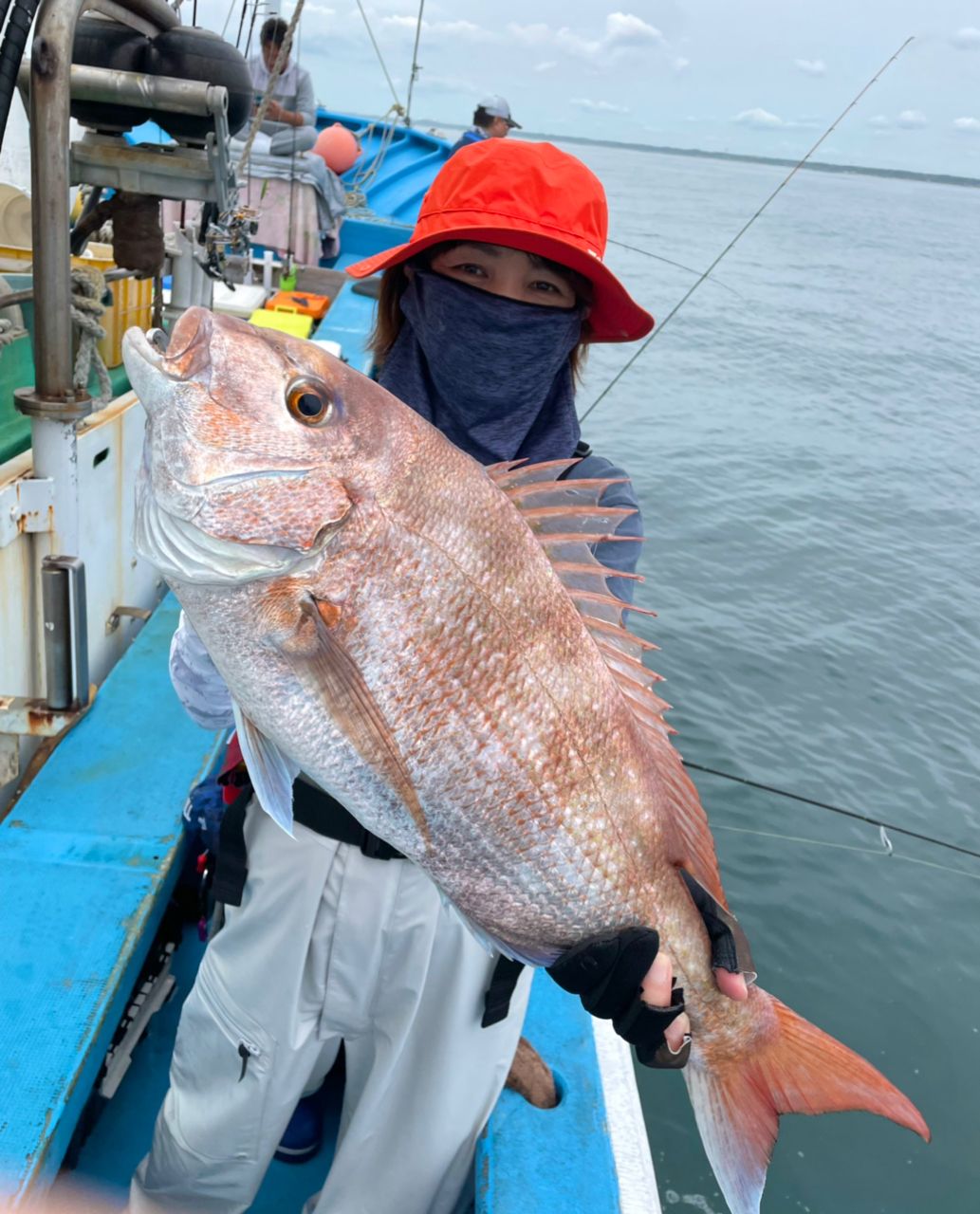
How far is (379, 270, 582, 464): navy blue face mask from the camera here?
1.94m

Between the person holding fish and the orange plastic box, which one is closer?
the person holding fish

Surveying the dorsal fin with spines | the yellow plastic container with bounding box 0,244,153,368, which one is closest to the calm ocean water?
the dorsal fin with spines

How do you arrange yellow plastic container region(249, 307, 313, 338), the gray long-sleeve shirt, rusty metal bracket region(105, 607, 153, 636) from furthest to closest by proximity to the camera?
the gray long-sleeve shirt, yellow plastic container region(249, 307, 313, 338), rusty metal bracket region(105, 607, 153, 636)

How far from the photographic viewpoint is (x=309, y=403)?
1441mm

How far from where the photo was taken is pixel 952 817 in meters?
5.91

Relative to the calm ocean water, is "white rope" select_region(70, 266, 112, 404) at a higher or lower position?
higher

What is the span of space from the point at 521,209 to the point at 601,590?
799 mm

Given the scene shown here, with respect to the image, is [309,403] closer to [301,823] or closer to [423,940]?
[301,823]

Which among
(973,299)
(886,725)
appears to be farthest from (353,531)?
Answer: (973,299)

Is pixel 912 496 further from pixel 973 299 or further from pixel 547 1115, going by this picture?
pixel 973 299

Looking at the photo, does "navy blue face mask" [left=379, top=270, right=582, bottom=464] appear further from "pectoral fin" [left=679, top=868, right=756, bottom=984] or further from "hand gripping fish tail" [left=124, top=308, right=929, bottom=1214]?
"pectoral fin" [left=679, top=868, right=756, bottom=984]

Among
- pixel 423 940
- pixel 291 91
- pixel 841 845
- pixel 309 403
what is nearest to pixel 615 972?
pixel 423 940

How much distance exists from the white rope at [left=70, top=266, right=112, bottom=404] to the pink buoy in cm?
1124

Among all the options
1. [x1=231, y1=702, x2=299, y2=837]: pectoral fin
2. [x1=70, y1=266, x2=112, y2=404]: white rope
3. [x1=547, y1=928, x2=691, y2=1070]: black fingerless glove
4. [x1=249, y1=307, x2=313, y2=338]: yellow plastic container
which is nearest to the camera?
[x1=231, y1=702, x2=299, y2=837]: pectoral fin
